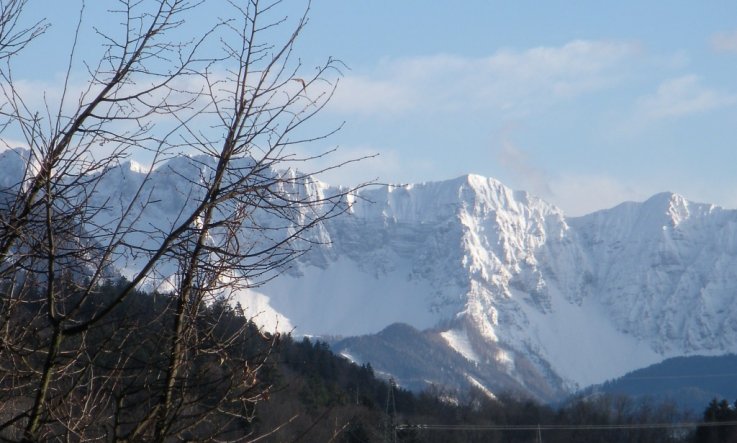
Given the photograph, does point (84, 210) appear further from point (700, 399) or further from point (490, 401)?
point (700, 399)

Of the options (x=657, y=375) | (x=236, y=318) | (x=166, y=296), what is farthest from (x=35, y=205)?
(x=657, y=375)

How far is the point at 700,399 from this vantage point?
154125 mm

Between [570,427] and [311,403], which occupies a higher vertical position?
[570,427]

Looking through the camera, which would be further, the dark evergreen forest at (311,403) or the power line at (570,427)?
the power line at (570,427)

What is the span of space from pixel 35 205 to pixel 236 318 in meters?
1.46

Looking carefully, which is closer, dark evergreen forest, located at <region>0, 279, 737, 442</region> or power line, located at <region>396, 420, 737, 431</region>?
dark evergreen forest, located at <region>0, 279, 737, 442</region>

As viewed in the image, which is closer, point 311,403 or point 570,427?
point 311,403

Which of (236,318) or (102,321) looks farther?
(236,318)

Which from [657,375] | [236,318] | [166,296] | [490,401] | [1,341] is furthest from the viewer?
[657,375]

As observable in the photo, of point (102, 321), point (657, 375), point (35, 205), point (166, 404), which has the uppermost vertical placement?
point (657, 375)

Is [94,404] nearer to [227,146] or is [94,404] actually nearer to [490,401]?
[227,146]

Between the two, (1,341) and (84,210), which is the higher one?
(84,210)

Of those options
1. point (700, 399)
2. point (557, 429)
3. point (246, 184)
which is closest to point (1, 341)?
point (246, 184)

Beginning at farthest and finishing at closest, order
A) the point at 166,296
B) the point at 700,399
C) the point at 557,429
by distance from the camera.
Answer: the point at 700,399 < the point at 557,429 < the point at 166,296
